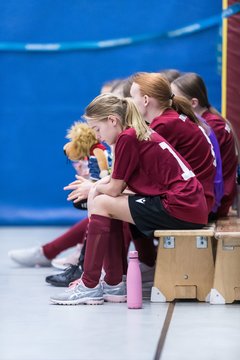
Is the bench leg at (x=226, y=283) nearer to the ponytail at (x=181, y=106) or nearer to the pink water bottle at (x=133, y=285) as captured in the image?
the pink water bottle at (x=133, y=285)

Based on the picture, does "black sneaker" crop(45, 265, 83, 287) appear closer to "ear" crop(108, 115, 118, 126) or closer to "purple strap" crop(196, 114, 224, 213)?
"purple strap" crop(196, 114, 224, 213)

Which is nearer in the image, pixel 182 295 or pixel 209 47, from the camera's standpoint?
pixel 182 295

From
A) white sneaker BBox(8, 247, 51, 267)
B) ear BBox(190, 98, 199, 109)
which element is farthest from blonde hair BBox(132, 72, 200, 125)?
white sneaker BBox(8, 247, 51, 267)

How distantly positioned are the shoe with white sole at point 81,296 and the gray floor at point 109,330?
50 millimetres

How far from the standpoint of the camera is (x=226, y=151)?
17.6 feet

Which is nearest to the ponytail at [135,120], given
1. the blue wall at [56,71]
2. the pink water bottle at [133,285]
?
the pink water bottle at [133,285]

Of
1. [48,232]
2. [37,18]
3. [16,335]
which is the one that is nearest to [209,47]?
[37,18]

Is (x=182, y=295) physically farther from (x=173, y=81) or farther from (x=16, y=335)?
(x=173, y=81)

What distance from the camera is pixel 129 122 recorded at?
425cm

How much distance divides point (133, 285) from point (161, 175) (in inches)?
20.9

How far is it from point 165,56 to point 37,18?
114 centimetres

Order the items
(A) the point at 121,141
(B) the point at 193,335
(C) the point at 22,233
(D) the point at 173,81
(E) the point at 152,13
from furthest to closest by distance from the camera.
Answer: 1. (E) the point at 152,13
2. (C) the point at 22,233
3. (D) the point at 173,81
4. (A) the point at 121,141
5. (B) the point at 193,335

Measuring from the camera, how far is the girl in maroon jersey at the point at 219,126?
207 inches

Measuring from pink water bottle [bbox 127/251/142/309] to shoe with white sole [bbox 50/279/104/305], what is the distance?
170 millimetres
